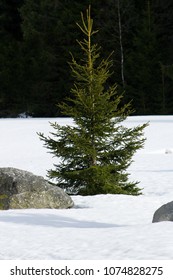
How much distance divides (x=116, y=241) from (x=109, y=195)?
603cm

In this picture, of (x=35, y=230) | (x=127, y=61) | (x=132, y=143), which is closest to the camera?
(x=35, y=230)

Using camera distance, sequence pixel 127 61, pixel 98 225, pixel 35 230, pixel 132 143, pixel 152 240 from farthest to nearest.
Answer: pixel 127 61, pixel 132 143, pixel 98 225, pixel 35 230, pixel 152 240

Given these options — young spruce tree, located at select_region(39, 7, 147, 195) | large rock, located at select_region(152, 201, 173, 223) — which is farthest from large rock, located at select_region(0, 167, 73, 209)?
large rock, located at select_region(152, 201, 173, 223)

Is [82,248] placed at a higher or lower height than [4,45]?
lower

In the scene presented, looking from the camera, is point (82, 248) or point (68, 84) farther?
point (68, 84)

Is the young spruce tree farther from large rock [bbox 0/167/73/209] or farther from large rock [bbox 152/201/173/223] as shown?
large rock [bbox 152/201/173/223]

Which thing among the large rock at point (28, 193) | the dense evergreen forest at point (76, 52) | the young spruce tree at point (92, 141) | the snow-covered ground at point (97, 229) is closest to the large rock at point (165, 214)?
the snow-covered ground at point (97, 229)

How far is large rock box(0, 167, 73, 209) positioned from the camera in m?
11.8

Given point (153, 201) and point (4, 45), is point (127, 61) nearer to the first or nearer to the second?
point (4, 45)

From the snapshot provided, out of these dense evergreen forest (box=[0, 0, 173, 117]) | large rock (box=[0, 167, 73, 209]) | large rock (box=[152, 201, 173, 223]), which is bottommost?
large rock (box=[0, 167, 73, 209])

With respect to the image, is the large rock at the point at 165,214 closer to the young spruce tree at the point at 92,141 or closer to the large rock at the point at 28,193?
the large rock at the point at 28,193

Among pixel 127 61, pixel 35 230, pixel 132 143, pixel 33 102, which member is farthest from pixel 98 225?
pixel 33 102

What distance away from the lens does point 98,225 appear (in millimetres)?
8875

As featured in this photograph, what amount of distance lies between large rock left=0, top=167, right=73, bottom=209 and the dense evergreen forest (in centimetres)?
2787
